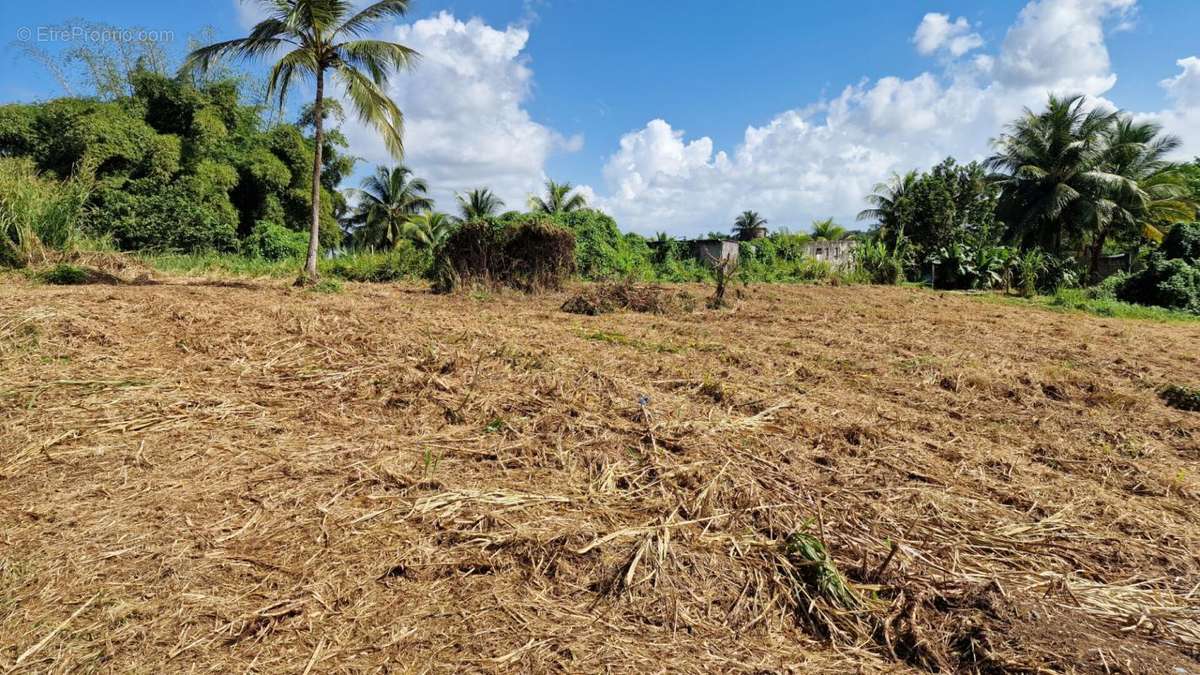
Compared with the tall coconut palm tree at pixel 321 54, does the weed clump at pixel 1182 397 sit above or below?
below

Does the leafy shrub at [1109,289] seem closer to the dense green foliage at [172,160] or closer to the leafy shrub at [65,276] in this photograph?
the leafy shrub at [65,276]

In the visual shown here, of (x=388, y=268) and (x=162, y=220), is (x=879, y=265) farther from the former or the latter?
(x=162, y=220)

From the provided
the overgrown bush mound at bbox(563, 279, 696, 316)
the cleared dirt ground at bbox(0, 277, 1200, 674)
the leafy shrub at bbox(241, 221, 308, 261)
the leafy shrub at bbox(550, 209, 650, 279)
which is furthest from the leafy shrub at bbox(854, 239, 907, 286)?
the leafy shrub at bbox(241, 221, 308, 261)

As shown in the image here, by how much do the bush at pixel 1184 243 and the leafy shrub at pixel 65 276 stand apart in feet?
74.4

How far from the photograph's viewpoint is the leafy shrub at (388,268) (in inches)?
527

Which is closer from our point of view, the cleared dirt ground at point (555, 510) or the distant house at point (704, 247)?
the cleared dirt ground at point (555, 510)

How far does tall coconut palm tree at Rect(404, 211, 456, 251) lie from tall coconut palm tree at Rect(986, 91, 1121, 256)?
78.3 feet

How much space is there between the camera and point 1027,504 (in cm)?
241

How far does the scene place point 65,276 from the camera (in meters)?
8.22

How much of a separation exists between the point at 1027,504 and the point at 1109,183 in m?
25.0

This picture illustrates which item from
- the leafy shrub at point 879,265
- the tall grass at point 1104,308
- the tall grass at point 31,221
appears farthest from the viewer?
the leafy shrub at point 879,265

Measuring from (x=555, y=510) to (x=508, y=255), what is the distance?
9.62m

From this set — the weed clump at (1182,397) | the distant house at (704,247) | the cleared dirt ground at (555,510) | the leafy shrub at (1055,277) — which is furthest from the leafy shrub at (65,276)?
the leafy shrub at (1055,277)

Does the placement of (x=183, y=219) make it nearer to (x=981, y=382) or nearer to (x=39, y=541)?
(x=39, y=541)
